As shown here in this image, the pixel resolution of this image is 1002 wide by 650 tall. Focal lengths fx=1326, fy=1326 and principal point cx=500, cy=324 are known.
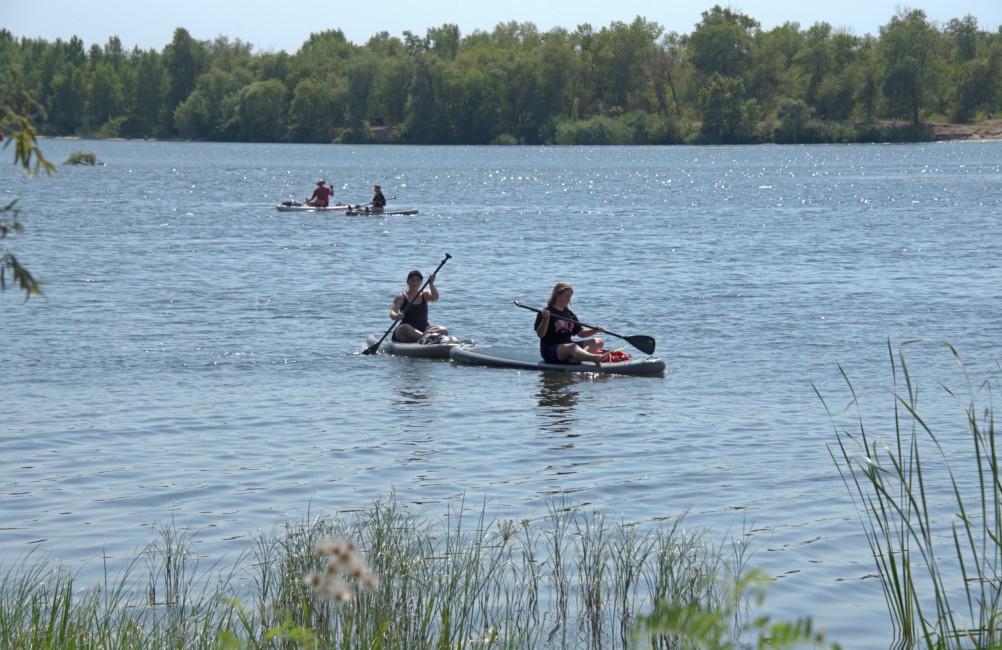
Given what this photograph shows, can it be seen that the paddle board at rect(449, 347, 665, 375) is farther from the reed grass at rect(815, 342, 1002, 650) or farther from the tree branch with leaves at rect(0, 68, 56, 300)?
the tree branch with leaves at rect(0, 68, 56, 300)

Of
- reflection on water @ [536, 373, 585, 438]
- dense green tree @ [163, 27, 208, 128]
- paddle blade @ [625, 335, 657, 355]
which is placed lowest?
reflection on water @ [536, 373, 585, 438]

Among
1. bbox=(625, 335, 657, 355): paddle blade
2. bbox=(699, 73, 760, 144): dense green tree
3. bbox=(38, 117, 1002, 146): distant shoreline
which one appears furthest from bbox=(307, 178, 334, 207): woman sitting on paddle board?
bbox=(38, 117, 1002, 146): distant shoreline

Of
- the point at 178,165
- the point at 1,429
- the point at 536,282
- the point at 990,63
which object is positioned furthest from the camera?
the point at 990,63

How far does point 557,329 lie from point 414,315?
2428mm

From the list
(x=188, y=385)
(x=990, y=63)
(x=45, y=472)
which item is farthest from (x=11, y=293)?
(x=990, y=63)

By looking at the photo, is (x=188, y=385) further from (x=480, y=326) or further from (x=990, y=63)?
(x=990, y=63)

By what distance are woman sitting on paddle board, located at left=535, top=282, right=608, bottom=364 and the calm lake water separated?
0.35 m

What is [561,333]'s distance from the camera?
1409 cm

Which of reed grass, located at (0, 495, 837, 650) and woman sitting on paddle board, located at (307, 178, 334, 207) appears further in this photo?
woman sitting on paddle board, located at (307, 178, 334, 207)

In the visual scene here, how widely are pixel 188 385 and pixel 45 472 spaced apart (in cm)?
376

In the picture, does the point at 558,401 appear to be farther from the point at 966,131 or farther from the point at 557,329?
the point at 966,131

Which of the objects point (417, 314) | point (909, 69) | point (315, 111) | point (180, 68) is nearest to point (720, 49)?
point (909, 69)

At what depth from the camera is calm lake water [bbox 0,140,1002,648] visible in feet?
27.1

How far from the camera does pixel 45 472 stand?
928 cm
